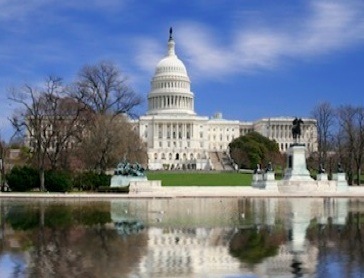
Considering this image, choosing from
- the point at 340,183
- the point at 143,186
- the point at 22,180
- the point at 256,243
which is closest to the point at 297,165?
the point at 340,183

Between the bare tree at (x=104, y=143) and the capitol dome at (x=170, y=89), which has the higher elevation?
the capitol dome at (x=170, y=89)

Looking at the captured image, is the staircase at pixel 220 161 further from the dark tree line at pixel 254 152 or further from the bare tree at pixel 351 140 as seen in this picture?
the bare tree at pixel 351 140

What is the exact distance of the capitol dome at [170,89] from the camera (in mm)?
158875

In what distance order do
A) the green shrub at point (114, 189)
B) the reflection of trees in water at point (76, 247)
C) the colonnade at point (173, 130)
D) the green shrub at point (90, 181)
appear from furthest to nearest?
the colonnade at point (173, 130) < the green shrub at point (90, 181) < the green shrub at point (114, 189) < the reflection of trees in water at point (76, 247)

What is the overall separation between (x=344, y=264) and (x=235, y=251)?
2.74 meters

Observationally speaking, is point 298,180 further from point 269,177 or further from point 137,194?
point 137,194

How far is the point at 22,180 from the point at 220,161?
305 ft

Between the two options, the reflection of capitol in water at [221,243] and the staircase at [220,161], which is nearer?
the reflection of capitol in water at [221,243]

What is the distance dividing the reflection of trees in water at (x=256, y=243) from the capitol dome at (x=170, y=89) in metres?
141

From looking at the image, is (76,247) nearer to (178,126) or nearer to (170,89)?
(178,126)

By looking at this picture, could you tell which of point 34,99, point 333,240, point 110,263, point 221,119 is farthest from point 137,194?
point 221,119

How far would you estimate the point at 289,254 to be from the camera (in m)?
13.6

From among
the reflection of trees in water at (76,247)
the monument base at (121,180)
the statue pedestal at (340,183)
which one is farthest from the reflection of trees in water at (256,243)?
the statue pedestal at (340,183)

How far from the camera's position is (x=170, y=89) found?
15825 centimetres
